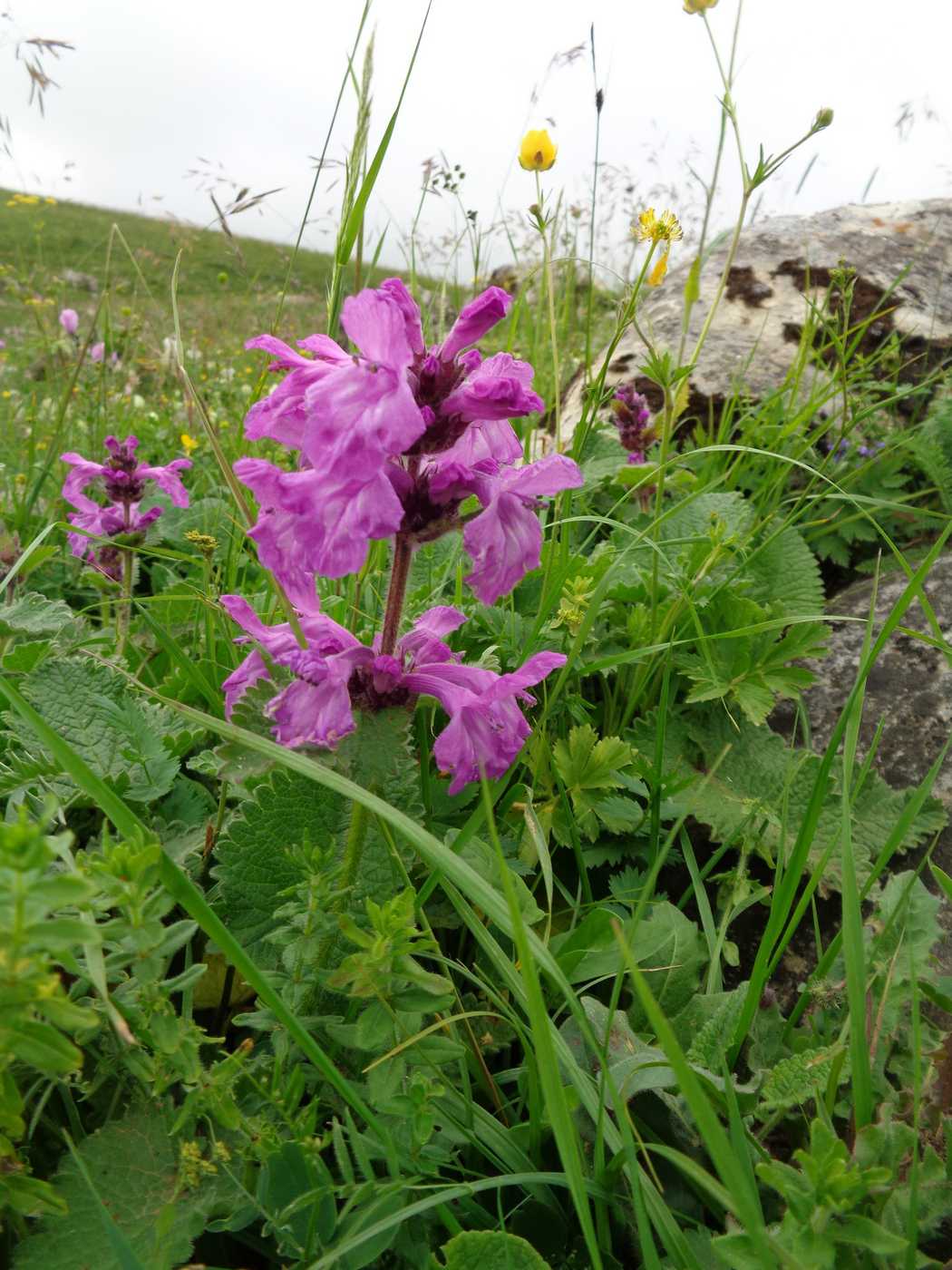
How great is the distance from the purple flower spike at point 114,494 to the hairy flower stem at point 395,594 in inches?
59.9

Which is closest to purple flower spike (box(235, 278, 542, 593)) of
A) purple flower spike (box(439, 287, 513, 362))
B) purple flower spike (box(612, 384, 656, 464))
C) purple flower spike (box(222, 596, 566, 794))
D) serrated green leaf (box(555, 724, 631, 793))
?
purple flower spike (box(439, 287, 513, 362))

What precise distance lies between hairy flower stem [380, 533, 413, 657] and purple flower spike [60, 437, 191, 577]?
1521 mm

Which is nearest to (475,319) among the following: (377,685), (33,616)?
(377,685)

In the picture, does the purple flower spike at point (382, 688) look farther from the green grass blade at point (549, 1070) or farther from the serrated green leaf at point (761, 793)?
the serrated green leaf at point (761, 793)

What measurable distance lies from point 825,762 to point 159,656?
1.72 metres

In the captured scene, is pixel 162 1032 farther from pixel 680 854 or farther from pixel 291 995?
pixel 680 854

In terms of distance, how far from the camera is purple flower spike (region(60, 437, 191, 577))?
2.65 meters

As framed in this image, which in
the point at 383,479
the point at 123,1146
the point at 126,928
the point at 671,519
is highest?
the point at 383,479

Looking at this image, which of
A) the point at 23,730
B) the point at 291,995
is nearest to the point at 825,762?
the point at 291,995

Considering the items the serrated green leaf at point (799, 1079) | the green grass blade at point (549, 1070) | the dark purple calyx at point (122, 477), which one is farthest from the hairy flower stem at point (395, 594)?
the dark purple calyx at point (122, 477)

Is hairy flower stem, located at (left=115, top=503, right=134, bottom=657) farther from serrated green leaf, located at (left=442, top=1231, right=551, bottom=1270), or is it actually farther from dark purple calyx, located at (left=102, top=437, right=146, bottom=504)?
serrated green leaf, located at (left=442, top=1231, right=551, bottom=1270)

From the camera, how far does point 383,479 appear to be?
3.54ft

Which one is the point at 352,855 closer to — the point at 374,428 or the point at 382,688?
the point at 382,688

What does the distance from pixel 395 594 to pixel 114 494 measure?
1.73 meters
